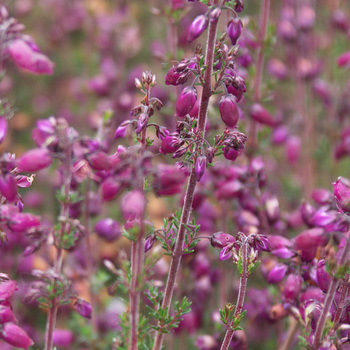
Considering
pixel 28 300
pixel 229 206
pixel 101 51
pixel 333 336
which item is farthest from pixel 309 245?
pixel 101 51

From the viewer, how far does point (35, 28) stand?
5.32 m

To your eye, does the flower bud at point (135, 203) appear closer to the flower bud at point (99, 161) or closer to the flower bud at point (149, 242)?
the flower bud at point (99, 161)

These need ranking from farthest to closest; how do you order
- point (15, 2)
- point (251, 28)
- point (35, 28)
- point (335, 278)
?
point (35, 28) → point (15, 2) → point (251, 28) → point (335, 278)

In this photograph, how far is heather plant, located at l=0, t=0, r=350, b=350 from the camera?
4.87ft

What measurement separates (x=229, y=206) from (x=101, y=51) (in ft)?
6.88

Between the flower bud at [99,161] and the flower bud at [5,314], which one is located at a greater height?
the flower bud at [99,161]

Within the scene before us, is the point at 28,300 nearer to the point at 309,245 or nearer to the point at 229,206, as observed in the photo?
the point at 309,245

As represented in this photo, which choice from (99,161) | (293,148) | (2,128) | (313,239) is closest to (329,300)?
(313,239)

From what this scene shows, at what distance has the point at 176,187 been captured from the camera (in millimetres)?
1390

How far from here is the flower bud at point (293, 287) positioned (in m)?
1.85

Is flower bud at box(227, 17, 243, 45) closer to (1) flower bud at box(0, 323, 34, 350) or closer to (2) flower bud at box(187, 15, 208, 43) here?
(2) flower bud at box(187, 15, 208, 43)

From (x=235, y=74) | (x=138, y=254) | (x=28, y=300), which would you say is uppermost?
(x=235, y=74)

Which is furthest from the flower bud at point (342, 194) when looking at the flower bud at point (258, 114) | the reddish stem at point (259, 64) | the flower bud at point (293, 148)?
the flower bud at point (293, 148)

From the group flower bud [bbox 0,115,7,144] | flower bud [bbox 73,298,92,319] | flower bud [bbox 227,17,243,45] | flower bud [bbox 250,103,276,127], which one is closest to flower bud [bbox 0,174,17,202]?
flower bud [bbox 0,115,7,144]
